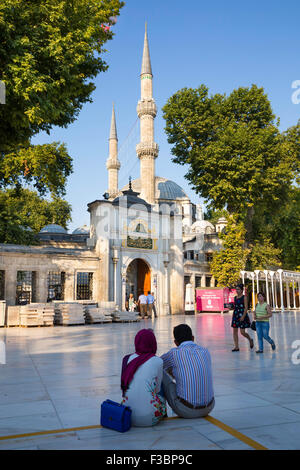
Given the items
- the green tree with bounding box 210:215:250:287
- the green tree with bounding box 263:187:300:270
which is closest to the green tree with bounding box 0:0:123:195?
the green tree with bounding box 210:215:250:287

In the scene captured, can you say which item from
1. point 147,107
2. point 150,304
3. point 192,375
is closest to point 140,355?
point 192,375

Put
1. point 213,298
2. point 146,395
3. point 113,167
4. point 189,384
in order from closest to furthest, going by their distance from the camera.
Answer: point 146,395, point 189,384, point 213,298, point 113,167

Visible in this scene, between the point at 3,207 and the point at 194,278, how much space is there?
14.9m

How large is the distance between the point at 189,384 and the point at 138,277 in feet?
76.7

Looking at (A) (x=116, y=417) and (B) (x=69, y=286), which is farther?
(B) (x=69, y=286)

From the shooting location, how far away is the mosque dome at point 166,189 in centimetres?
6525

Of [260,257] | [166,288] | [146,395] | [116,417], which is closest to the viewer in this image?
[116,417]

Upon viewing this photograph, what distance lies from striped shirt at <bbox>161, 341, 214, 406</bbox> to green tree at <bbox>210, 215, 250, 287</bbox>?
25.3 meters

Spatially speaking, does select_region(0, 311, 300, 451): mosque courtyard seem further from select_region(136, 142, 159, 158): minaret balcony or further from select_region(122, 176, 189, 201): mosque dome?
select_region(122, 176, 189, 201): mosque dome

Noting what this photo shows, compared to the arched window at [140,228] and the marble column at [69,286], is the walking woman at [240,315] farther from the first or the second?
the arched window at [140,228]

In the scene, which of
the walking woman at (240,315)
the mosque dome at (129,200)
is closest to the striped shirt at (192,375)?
the walking woman at (240,315)

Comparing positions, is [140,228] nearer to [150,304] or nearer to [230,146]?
[150,304]

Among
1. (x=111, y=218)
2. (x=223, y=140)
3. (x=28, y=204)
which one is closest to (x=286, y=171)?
(x=223, y=140)

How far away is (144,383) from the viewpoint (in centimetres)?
371
